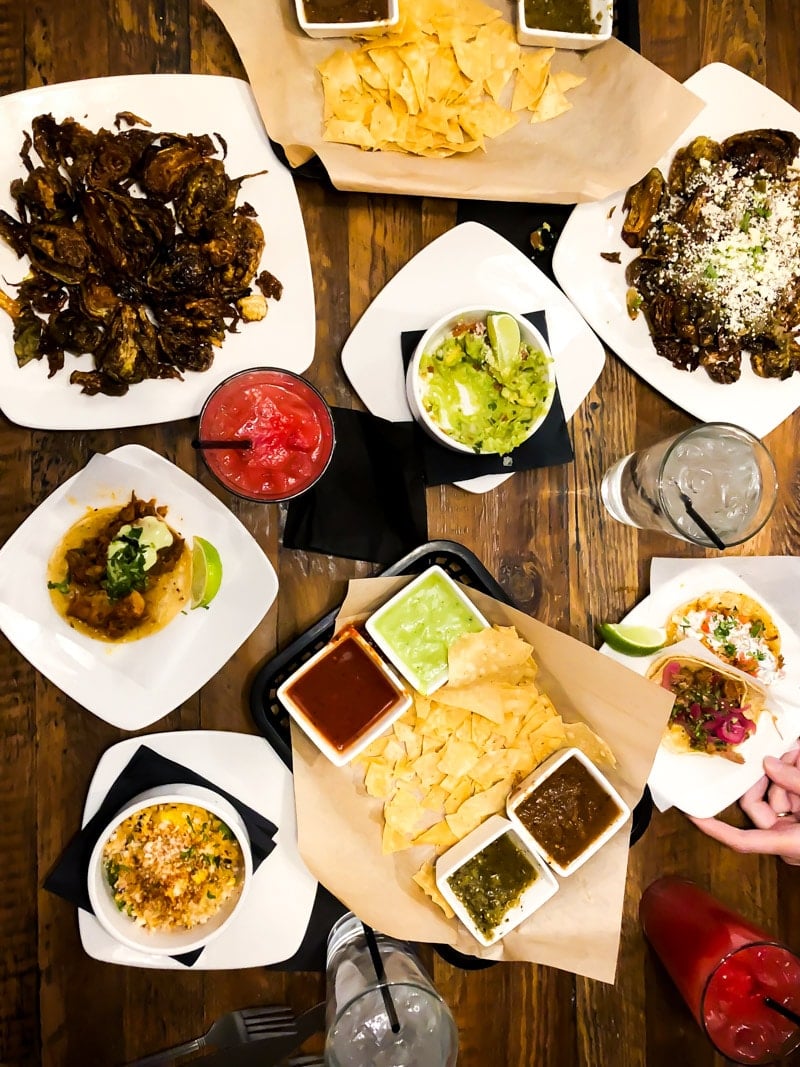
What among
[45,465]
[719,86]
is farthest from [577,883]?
[719,86]

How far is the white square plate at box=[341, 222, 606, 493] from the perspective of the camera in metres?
2.48

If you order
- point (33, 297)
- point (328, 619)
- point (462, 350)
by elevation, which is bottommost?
point (328, 619)

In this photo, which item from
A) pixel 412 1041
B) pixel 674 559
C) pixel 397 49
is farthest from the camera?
pixel 674 559

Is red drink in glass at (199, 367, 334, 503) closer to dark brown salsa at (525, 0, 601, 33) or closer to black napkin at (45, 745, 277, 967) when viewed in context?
black napkin at (45, 745, 277, 967)

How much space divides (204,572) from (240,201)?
1.12m

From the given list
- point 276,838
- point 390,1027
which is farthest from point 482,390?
point 390,1027

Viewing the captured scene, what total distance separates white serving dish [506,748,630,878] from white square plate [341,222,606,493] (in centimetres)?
87

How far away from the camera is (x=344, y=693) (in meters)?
2.38

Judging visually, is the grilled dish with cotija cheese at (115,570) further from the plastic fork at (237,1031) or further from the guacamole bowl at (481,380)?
the plastic fork at (237,1031)

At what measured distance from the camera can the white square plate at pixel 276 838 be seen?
2416 millimetres

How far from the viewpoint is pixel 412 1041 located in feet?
7.32

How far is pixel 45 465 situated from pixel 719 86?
7.95 ft

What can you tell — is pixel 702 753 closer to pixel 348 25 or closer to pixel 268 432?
pixel 268 432

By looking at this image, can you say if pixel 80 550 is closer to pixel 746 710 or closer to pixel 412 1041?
pixel 412 1041
